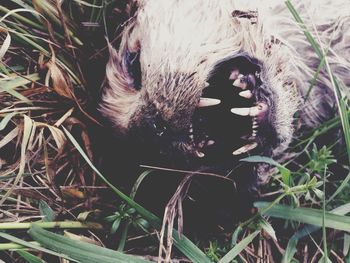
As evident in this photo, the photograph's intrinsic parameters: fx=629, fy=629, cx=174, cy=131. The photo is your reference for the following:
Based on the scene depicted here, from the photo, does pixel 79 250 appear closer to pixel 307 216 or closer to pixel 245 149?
pixel 245 149

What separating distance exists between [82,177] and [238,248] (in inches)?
26.0

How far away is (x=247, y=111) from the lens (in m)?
2.01

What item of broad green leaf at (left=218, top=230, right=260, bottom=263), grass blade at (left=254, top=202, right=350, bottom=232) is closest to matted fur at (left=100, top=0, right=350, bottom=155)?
grass blade at (left=254, top=202, right=350, bottom=232)

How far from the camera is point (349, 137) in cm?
216

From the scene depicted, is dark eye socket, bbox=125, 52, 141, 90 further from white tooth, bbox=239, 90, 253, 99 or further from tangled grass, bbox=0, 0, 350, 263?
white tooth, bbox=239, 90, 253, 99

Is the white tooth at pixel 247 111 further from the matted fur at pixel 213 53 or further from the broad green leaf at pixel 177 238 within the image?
the broad green leaf at pixel 177 238

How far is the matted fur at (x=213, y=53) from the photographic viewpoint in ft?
6.98

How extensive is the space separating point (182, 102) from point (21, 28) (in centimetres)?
82

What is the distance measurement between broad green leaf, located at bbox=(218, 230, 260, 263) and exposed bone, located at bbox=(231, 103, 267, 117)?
427mm

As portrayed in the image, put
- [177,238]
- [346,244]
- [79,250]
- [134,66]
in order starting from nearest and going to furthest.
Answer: [79,250] < [177,238] < [346,244] < [134,66]

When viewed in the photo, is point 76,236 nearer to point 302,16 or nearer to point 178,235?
point 178,235

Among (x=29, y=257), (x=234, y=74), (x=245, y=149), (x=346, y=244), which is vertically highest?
(x=234, y=74)

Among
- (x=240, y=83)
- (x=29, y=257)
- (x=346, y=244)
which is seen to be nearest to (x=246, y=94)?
(x=240, y=83)

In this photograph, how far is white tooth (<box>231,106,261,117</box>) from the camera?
198 cm
